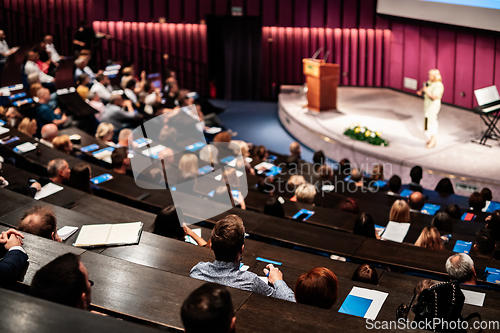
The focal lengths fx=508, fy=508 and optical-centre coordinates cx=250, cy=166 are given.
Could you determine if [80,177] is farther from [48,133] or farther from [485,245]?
[485,245]

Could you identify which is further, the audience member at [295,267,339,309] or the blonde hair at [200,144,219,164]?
the blonde hair at [200,144,219,164]

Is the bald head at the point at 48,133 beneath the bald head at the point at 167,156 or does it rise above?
above

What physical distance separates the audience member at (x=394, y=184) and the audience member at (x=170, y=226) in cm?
330

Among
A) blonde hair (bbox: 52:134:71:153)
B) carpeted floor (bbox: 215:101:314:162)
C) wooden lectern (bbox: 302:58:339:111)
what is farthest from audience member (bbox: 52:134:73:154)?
wooden lectern (bbox: 302:58:339:111)

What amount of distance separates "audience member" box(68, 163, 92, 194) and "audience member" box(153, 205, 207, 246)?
1233 millimetres

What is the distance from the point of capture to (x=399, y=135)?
9219 mm

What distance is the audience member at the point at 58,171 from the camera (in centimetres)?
461

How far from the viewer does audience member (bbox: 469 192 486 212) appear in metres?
5.59

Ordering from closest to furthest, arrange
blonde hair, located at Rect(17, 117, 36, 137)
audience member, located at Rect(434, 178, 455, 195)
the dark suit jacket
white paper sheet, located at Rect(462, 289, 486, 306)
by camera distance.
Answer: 1. the dark suit jacket
2. white paper sheet, located at Rect(462, 289, 486, 306)
3. audience member, located at Rect(434, 178, 455, 195)
4. blonde hair, located at Rect(17, 117, 36, 137)

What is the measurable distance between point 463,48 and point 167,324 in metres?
10.3

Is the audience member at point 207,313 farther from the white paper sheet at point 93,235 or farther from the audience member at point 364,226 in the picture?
the audience member at point 364,226

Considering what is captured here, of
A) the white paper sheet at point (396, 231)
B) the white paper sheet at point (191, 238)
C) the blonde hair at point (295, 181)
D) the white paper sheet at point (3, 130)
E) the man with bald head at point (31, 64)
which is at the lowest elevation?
the white paper sheet at point (396, 231)

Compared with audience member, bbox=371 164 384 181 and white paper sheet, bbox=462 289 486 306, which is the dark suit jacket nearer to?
white paper sheet, bbox=462 289 486 306

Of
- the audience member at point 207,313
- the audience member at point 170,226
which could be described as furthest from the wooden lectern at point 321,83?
the audience member at point 207,313
